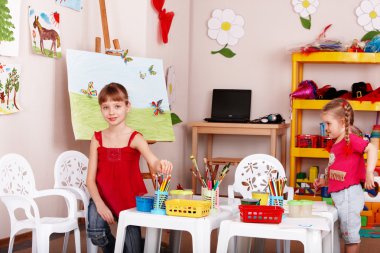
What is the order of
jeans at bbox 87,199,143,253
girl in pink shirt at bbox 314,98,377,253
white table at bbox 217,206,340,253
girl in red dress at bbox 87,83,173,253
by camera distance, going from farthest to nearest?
girl in pink shirt at bbox 314,98,377,253, girl in red dress at bbox 87,83,173,253, jeans at bbox 87,199,143,253, white table at bbox 217,206,340,253

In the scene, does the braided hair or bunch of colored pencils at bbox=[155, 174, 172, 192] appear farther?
A: the braided hair

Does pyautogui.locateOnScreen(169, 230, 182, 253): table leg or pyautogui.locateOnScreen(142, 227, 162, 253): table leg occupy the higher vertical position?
pyautogui.locateOnScreen(142, 227, 162, 253): table leg

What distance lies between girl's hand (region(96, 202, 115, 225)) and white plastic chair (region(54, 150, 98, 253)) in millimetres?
547

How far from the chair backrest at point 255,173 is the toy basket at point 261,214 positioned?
3.71ft

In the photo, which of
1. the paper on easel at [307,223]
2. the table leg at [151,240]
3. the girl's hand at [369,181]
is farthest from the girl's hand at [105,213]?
the girl's hand at [369,181]

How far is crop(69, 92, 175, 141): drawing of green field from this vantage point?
14.2ft

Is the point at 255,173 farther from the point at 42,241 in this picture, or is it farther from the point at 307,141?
the point at 307,141

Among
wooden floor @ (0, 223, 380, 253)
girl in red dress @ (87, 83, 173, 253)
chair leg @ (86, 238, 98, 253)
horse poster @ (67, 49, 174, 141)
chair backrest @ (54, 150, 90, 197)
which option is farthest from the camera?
horse poster @ (67, 49, 174, 141)

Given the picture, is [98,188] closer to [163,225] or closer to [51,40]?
[163,225]

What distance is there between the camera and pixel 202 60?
249 inches

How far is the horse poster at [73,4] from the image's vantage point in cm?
467

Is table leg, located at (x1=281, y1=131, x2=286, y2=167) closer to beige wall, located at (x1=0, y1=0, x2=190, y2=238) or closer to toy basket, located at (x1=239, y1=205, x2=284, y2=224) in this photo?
beige wall, located at (x1=0, y1=0, x2=190, y2=238)

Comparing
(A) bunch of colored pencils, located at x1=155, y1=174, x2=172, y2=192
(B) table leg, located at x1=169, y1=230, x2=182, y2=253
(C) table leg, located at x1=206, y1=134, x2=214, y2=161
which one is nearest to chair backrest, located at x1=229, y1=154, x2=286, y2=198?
(B) table leg, located at x1=169, y1=230, x2=182, y2=253

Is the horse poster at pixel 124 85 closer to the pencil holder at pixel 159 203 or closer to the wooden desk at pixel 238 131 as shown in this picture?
the wooden desk at pixel 238 131
